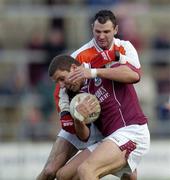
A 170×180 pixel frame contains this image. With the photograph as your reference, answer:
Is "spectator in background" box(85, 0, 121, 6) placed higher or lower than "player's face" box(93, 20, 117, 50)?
higher

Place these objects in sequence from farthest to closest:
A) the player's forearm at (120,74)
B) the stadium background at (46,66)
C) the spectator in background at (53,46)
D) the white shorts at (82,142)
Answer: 1. the spectator in background at (53,46)
2. the stadium background at (46,66)
3. the white shorts at (82,142)
4. the player's forearm at (120,74)

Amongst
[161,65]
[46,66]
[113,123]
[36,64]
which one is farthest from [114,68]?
[161,65]

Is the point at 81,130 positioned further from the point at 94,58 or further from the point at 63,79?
the point at 94,58

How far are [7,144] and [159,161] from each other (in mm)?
2845

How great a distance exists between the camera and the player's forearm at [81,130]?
11211 millimetres

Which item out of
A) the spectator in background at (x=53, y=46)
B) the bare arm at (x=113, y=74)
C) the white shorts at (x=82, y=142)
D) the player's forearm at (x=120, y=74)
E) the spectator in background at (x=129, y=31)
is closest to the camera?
the bare arm at (x=113, y=74)

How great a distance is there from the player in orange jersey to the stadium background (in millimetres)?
5894

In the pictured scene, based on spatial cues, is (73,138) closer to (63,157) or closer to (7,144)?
(63,157)

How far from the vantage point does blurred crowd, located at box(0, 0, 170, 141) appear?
19.0 metres

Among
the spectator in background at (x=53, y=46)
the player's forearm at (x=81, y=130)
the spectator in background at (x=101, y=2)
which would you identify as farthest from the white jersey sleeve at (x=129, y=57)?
the spectator in background at (x=101, y=2)

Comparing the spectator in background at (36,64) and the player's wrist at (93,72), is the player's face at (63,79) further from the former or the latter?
the spectator in background at (36,64)

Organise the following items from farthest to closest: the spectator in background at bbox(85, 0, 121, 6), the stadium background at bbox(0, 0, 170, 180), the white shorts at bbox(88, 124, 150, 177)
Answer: the spectator in background at bbox(85, 0, 121, 6) → the stadium background at bbox(0, 0, 170, 180) → the white shorts at bbox(88, 124, 150, 177)

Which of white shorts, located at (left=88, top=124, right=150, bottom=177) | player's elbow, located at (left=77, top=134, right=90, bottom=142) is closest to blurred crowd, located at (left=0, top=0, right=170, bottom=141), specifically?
white shorts, located at (left=88, top=124, right=150, bottom=177)

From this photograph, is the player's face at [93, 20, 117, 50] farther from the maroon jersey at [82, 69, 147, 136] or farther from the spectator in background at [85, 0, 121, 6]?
the spectator in background at [85, 0, 121, 6]
